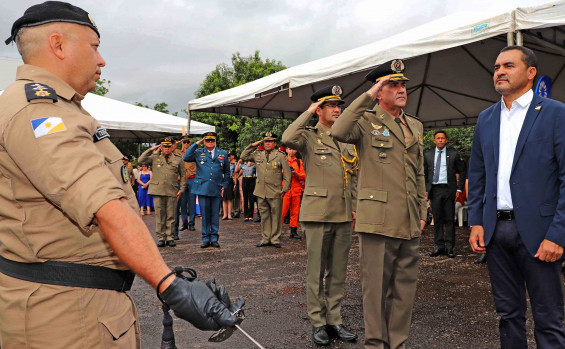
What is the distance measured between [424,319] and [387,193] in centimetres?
170

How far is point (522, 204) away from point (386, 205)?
90 centimetres

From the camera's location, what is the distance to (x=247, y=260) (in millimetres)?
7504

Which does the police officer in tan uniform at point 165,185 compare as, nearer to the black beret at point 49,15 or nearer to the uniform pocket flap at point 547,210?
the uniform pocket flap at point 547,210

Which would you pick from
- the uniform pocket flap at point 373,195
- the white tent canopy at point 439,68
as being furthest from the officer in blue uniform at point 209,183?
the uniform pocket flap at point 373,195

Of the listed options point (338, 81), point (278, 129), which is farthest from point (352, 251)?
point (278, 129)

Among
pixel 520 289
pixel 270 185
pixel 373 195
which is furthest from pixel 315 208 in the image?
pixel 270 185

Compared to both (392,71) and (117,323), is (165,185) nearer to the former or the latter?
(392,71)

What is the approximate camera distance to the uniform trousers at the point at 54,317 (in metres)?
1.32

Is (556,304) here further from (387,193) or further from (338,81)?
(338,81)

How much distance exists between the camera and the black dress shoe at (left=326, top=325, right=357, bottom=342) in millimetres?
3746

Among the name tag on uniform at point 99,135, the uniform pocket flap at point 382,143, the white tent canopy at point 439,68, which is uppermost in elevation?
the white tent canopy at point 439,68

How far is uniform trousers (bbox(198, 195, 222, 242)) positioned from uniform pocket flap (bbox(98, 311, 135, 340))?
7484mm

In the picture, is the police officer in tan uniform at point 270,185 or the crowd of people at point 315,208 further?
the police officer in tan uniform at point 270,185

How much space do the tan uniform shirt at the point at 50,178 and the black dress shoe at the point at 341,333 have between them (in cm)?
276
